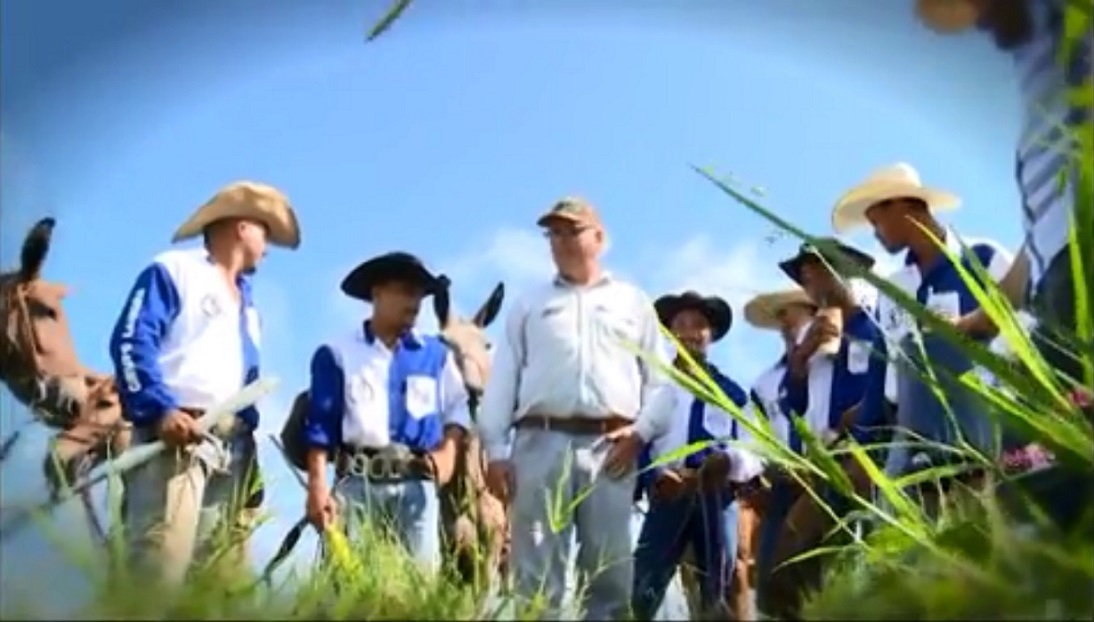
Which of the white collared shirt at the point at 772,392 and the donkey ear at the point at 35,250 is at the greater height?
the donkey ear at the point at 35,250

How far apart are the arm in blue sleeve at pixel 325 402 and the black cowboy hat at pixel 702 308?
0.14m

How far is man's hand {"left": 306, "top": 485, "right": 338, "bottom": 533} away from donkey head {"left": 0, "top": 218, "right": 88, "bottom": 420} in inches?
3.8

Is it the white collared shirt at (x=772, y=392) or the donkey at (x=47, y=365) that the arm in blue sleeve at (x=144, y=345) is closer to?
the donkey at (x=47, y=365)

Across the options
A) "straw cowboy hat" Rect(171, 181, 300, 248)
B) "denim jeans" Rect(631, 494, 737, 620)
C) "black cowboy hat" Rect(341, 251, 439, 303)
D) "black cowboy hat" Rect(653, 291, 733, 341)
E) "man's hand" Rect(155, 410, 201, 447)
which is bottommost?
"denim jeans" Rect(631, 494, 737, 620)

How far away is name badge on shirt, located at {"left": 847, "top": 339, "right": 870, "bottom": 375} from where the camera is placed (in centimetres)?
66

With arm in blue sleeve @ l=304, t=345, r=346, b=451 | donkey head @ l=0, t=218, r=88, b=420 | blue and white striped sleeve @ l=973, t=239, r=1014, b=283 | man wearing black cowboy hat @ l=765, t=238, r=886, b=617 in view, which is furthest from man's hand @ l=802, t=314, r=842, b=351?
donkey head @ l=0, t=218, r=88, b=420

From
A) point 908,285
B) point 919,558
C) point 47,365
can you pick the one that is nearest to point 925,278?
point 908,285

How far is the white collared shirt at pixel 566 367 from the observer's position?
0.64m

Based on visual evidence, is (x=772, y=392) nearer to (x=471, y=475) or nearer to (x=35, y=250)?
(x=471, y=475)

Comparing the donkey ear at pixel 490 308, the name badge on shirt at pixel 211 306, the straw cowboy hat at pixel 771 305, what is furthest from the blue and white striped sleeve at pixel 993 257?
the name badge on shirt at pixel 211 306

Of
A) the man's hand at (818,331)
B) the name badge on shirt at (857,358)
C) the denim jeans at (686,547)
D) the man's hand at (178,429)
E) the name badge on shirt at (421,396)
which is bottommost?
the denim jeans at (686,547)

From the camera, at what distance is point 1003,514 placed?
391 millimetres

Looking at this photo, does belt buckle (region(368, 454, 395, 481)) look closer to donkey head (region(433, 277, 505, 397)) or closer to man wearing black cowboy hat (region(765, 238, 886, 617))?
donkey head (region(433, 277, 505, 397))

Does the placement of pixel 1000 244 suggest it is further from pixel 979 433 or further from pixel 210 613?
pixel 210 613
